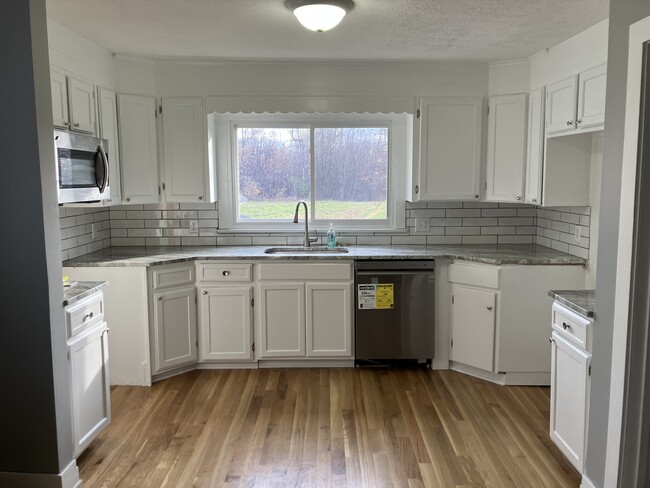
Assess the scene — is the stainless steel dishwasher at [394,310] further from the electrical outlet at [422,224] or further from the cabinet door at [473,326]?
the electrical outlet at [422,224]

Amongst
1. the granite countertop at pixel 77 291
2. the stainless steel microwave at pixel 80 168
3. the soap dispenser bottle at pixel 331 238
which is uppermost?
the stainless steel microwave at pixel 80 168

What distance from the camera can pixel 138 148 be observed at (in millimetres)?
3916

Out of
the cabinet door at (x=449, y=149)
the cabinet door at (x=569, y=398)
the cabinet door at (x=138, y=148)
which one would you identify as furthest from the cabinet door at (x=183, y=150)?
the cabinet door at (x=569, y=398)

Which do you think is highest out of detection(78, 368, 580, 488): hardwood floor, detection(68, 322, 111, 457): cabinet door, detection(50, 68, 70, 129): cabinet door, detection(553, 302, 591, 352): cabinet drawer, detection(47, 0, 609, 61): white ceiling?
detection(47, 0, 609, 61): white ceiling

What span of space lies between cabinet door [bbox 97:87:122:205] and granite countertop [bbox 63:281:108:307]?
42.7 inches

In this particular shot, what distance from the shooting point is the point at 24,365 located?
232 cm

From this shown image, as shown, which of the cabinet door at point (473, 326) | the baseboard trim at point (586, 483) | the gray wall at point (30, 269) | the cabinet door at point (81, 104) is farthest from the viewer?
the cabinet door at point (473, 326)

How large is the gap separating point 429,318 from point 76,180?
99.5 inches

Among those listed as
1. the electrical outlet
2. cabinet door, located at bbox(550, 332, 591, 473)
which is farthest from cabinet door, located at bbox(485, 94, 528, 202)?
cabinet door, located at bbox(550, 332, 591, 473)

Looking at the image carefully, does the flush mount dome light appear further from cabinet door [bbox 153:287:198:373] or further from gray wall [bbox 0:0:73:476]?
cabinet door [bbox 153:287:198:373]

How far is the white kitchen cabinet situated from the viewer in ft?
11.6

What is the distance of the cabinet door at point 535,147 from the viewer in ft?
11.9

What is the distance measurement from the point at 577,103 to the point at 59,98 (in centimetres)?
313

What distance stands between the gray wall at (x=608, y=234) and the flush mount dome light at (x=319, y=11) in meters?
1.22
